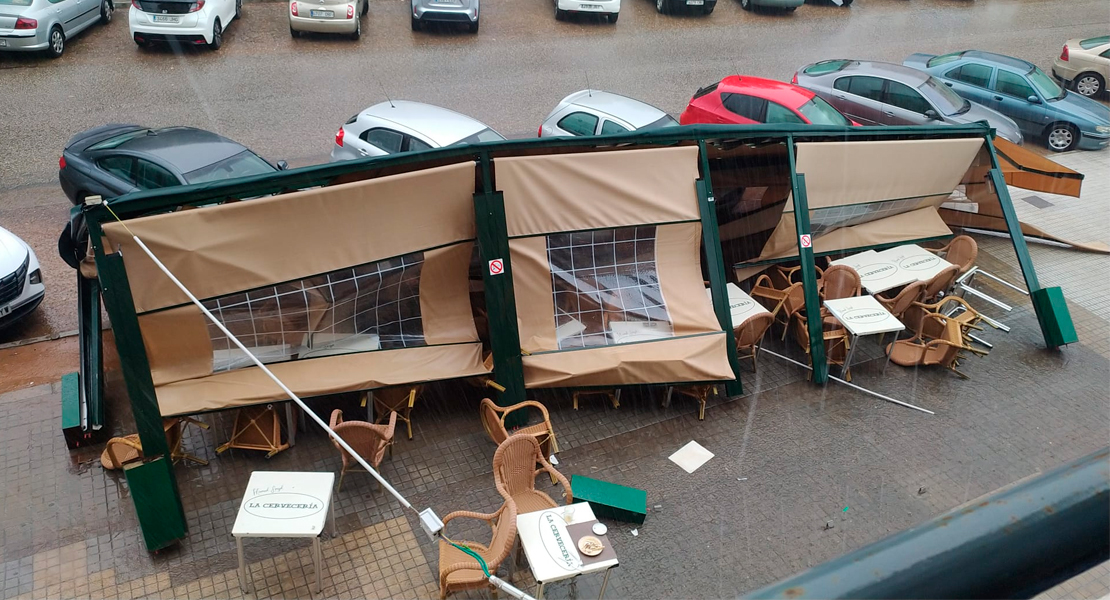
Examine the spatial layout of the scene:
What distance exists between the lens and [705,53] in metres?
19.2

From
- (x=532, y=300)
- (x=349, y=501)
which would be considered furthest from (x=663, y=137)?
(x=349, y=501)

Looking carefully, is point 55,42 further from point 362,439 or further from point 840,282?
point 840,282

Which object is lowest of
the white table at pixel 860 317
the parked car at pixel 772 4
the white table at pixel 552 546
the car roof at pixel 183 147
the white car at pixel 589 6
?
the white table at pixel 552 546

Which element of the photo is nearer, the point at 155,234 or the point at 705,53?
the point at 155,234

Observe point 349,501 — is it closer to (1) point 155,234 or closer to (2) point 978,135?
(1) point 155,234

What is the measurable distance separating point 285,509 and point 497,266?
2.87 metres

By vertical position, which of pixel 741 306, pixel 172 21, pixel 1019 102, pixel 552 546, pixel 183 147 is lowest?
pixel 552 546

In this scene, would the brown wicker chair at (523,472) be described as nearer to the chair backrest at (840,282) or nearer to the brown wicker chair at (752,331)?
the brown wicker chair at (752,331)

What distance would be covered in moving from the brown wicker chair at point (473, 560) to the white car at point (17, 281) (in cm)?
598

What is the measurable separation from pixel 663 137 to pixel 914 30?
17.1 metres

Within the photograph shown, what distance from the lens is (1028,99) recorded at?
16531 millimetres

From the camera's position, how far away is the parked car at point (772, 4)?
21.8 m

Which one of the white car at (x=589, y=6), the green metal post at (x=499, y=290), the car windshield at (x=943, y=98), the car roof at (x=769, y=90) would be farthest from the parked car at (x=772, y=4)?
the green metal post at (x=499, y=290)

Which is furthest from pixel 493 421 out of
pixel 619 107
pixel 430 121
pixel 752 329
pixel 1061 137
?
pixel 1061 137
